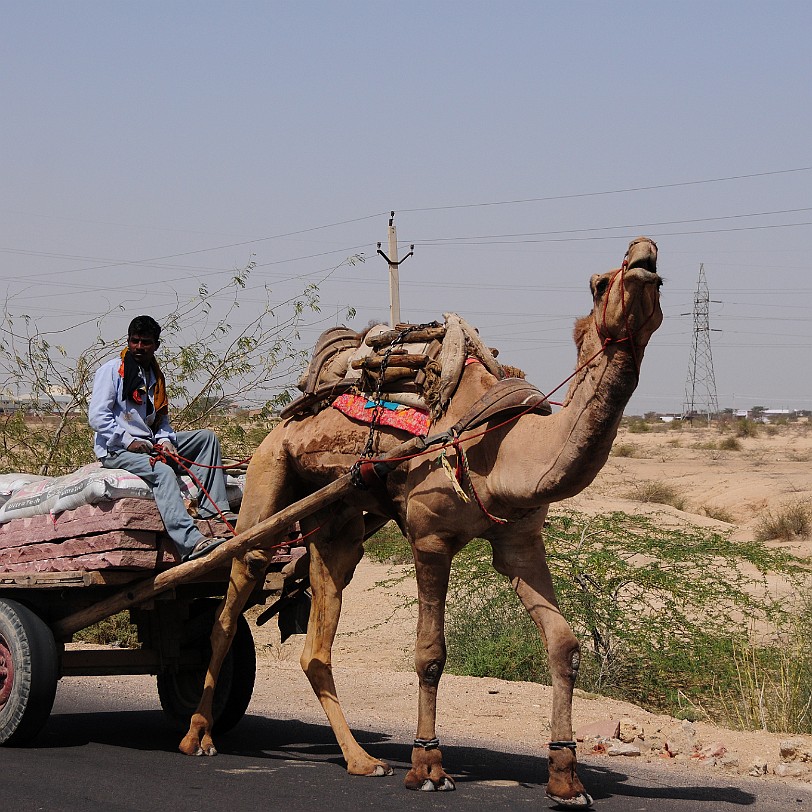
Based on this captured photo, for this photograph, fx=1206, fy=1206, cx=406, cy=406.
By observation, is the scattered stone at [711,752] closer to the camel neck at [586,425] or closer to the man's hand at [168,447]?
the camel neck at [586,425]

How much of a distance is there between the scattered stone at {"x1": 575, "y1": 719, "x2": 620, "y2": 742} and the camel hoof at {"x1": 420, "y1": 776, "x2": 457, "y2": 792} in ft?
5.22

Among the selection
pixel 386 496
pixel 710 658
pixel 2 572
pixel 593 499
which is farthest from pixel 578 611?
pixel 593 499

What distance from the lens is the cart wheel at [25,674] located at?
24.2ft

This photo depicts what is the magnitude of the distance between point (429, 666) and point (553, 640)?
787 millimetres

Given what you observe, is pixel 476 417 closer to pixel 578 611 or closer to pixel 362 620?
pixel 578 611

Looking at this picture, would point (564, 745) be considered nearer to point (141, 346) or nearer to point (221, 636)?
point (221, 636)

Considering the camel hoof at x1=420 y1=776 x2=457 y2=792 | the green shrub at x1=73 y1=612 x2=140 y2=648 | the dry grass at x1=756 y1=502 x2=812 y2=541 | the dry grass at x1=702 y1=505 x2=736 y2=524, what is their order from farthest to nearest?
the dry grass at x1=702 y1=505 x2=736 y2=524, the dry grass at x1=756 y1=502 x2=812 y2=541, the green shrub at x1=73 y1=612 x2=140 y2=648, the camel hoof at x1=420 y1=776 x2=457 y2=792

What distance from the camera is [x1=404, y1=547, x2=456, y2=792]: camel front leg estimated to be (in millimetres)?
6637

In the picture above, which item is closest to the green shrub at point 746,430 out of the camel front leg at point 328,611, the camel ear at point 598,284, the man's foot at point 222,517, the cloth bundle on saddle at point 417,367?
the man's foot at point 222,517

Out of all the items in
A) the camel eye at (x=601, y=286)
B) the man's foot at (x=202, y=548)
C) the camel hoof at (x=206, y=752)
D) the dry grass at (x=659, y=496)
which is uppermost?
the dry grass at (x=659, y=496)

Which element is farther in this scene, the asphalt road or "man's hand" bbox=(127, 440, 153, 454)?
"man's hand" bbox=(127, 440, 153, 454)

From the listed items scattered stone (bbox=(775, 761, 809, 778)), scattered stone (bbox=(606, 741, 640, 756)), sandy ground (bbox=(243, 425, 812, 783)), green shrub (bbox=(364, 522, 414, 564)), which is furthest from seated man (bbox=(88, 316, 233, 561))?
green shrub (bbox=(364, 522, 414, 564))

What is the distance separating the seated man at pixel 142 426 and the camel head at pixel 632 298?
313 centimetres

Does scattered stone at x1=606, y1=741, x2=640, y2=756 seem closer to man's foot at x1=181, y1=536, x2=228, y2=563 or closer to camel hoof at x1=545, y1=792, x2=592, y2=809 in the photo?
camel hoof at x1=545, y1=792, x2=592, y2=809
